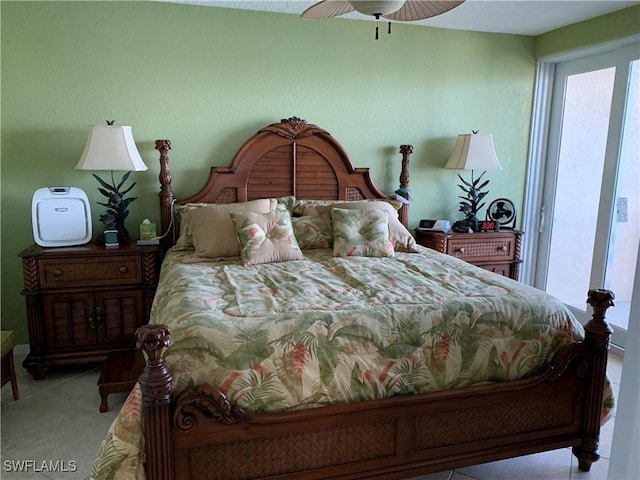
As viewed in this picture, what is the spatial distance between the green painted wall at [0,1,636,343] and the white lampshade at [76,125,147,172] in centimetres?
32

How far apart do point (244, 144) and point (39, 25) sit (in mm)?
1519

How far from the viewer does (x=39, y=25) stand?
3.09 metres

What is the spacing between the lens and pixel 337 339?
1.77 m

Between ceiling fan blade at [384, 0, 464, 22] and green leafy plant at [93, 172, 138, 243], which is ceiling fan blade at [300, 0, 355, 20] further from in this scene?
green leafy plant at [93, 172, 138, 243]

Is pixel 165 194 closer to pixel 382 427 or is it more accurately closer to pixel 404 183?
pixel 404 183

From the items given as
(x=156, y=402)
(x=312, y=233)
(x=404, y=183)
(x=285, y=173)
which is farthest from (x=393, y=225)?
(x=156, y=402)

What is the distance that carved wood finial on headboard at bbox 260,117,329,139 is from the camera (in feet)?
11.5

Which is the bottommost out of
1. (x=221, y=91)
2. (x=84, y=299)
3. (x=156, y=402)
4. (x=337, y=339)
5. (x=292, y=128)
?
(x=84, y=299)

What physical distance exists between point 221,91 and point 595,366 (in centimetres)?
288

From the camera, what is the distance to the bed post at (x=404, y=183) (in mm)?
3752

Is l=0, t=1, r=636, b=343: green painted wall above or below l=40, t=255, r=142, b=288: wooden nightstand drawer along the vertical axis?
above

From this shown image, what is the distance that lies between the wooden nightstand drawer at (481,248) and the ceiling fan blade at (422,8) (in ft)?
6.72
